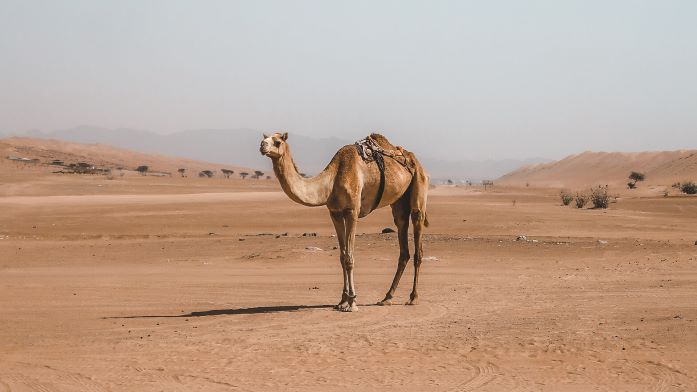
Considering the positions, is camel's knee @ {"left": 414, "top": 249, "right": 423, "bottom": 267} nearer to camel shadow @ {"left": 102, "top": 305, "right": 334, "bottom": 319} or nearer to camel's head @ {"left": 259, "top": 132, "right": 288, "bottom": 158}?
camel shadow @ {"left": 102, "top": 305, "right": 334, "bottom": 319}

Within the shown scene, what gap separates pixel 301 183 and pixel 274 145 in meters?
0.78

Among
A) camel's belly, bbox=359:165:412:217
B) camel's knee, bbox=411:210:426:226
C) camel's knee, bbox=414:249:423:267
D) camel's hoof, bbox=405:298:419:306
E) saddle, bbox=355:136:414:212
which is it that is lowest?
camel's hoof, bbox=405:298:419:306

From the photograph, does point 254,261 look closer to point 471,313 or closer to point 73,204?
point 471,313

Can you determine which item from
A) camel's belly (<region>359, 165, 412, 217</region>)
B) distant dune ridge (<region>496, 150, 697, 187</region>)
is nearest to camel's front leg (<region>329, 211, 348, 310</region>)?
camel's belly (<region>359, 165, 412, 217</region>)

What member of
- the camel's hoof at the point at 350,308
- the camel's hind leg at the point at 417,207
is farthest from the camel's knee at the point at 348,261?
the camel's hind leg at the point at 417,207

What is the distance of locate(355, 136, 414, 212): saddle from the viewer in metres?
12.5

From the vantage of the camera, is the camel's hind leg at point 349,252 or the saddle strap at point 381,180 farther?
the saddle strap at point 381,180

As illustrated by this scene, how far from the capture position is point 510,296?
44.7 feet

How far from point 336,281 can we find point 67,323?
20.5 ft

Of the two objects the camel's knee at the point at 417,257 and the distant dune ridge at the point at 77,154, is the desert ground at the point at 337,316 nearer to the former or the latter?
the camel's knee at the point at 417,257

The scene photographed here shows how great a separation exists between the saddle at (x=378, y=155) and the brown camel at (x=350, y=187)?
0.02 metres

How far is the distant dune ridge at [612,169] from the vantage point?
351ft

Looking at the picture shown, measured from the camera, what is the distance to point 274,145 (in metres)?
11.3

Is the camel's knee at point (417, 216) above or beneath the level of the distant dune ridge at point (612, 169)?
beneath
